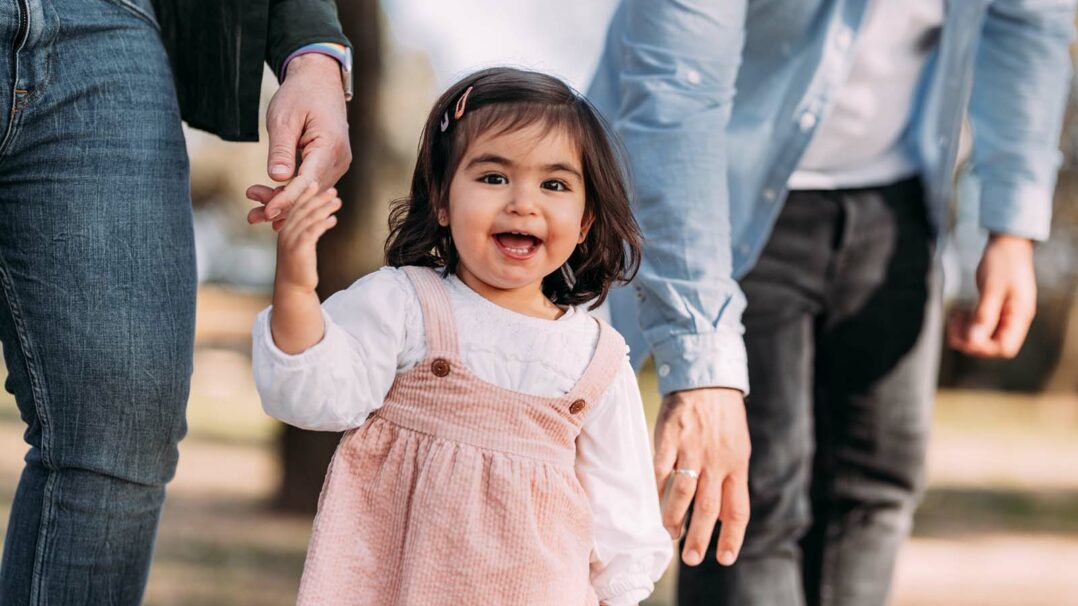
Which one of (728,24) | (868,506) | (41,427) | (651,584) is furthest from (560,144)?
(868,506)

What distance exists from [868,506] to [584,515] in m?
1.04

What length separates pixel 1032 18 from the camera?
9.16ft

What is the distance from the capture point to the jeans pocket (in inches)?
78.6

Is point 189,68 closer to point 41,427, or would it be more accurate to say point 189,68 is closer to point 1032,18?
point 41,427

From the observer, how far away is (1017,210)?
279 cm

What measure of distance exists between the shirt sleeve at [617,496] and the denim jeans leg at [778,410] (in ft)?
1.90

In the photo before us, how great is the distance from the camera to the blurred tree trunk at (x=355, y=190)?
284 inches

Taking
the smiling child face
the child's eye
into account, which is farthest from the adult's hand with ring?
the child's eye

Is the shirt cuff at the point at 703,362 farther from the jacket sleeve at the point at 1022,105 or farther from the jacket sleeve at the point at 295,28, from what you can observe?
the jacket sleeve at the point at 1022,105

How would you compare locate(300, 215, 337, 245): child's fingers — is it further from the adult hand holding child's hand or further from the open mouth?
the open mouth

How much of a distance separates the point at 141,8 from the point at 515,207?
26.4 inches

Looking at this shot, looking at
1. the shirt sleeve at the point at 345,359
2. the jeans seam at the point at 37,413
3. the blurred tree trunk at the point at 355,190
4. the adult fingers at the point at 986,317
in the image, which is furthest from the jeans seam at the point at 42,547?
the blurred tree trunk at the point at 355,190

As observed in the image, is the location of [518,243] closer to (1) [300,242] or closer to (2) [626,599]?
(1) [300,242]

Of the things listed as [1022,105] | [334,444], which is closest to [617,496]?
[1022,105]
